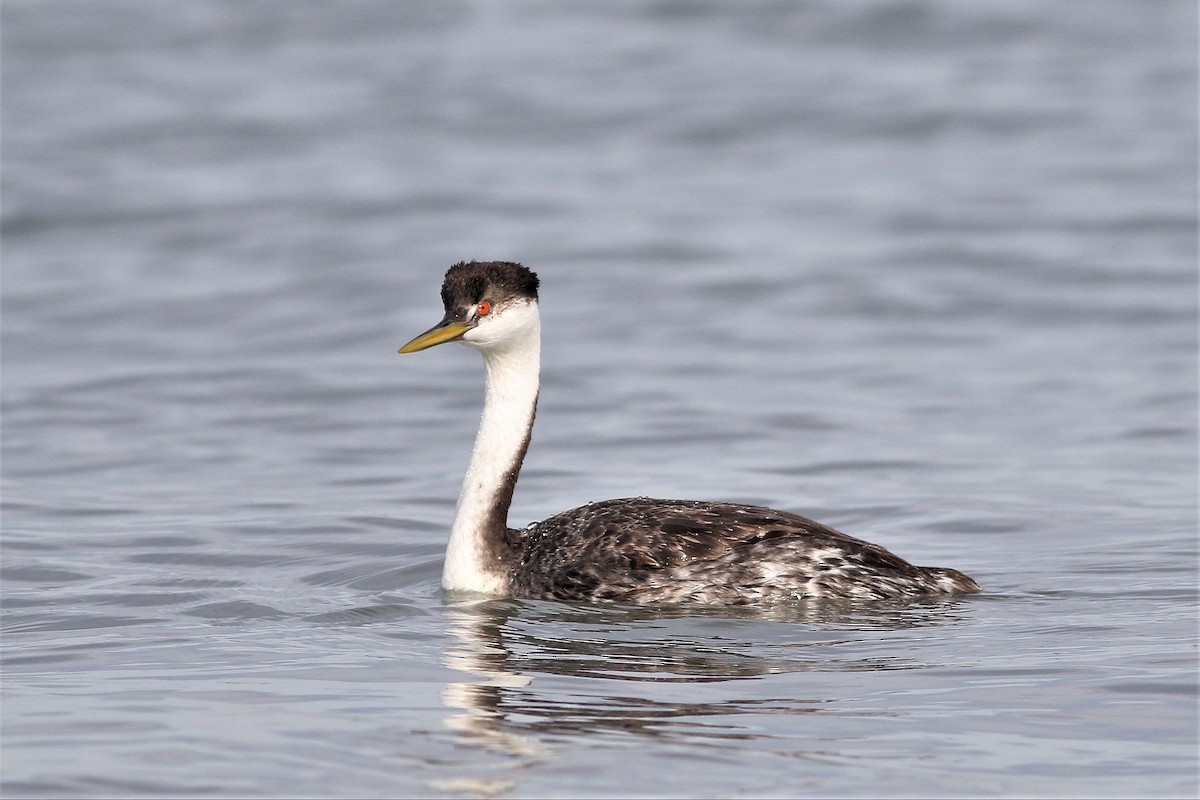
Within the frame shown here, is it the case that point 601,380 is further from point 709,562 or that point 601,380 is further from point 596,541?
point 709,562

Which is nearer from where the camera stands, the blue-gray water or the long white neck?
the blue-gray water

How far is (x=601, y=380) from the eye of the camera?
17734 millimetres

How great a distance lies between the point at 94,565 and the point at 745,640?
4056mm

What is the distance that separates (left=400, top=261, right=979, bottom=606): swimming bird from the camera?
9391 mm

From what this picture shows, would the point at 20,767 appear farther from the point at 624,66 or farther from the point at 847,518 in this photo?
the point at 624,66

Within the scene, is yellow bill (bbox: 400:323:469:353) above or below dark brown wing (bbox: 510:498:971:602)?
above

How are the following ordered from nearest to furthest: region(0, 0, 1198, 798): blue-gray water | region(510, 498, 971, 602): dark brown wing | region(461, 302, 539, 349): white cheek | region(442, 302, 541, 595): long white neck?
1. region(0, 0, 1198, 798): blue-gray water
2. region(510, 498, 971, 602): dark brown wing
3. region(461, 302, 539, 349): white cheek
4. region(442, 302, 541, 595): long white neck

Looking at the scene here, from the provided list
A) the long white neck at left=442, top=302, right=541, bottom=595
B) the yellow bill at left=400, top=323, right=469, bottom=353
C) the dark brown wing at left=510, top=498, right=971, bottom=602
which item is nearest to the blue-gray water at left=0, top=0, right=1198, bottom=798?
the dark brown wing at left=510, top=498, right=971, bottom=602

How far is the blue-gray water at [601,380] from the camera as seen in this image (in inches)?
279

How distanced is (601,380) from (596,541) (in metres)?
8.07

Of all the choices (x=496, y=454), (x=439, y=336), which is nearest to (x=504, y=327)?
(x=439, y=336)

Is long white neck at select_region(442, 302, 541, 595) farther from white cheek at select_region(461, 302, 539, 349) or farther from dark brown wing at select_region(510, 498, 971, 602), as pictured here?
dark brown wing at select_region(510, 498, 971, 602)

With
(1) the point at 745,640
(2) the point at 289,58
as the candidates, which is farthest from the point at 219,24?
(1) the point at 745,640

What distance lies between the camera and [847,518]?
12320 mm
